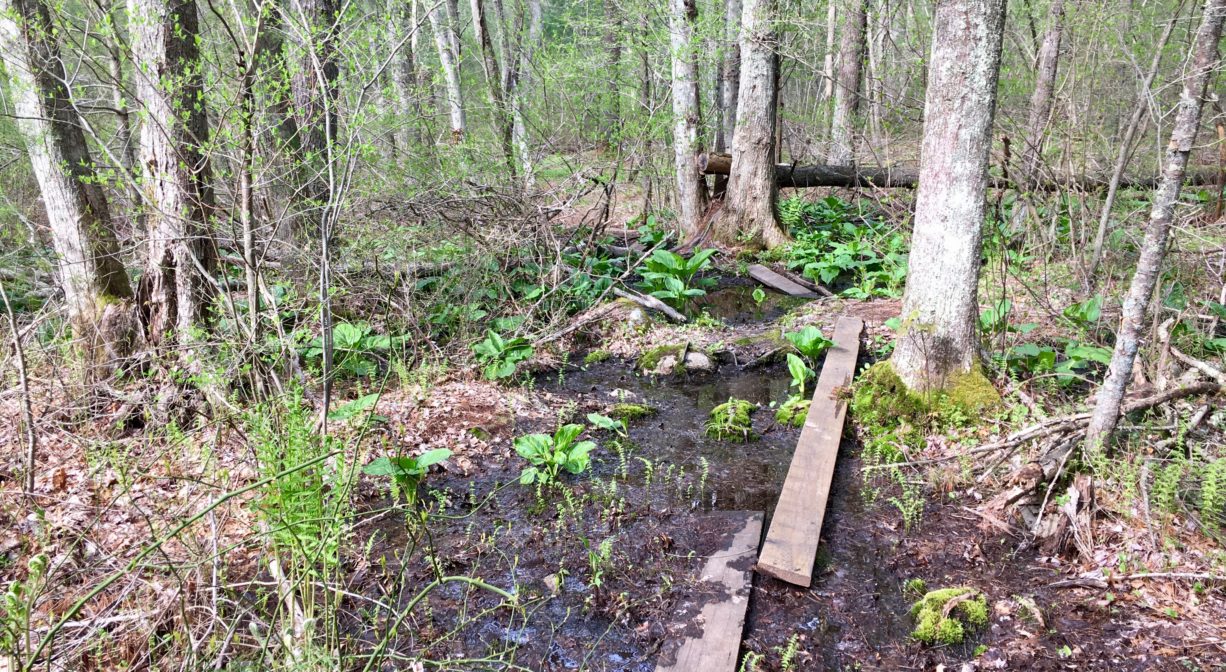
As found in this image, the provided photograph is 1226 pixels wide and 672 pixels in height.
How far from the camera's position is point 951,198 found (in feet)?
13.6

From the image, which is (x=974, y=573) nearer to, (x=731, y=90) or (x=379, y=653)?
(x=379, y=653)

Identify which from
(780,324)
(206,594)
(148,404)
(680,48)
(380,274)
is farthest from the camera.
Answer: (680,48)

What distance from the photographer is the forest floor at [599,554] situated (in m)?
2.75

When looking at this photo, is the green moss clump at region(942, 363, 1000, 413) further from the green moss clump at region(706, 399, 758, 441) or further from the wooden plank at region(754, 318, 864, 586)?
the green moss clump at region(706, 399, 758, 441)

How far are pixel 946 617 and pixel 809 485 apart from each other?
1.10 meters

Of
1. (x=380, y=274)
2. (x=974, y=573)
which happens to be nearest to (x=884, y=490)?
(x=974, y=573)

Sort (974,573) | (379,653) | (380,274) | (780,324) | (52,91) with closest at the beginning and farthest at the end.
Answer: (379,653), (974,573), (52,91), (380,274), (780,324)

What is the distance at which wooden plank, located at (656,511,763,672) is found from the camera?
274 cm

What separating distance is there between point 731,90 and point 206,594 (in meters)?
12.3

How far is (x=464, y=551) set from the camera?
3561mm

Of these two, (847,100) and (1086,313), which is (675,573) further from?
(847,100)

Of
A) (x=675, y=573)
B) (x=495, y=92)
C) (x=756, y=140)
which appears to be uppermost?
(x=495, y=92)

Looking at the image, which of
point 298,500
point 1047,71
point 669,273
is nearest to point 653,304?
point 669,273

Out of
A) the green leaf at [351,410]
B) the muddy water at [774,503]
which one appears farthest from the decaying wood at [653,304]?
the green leaf at [351,410]
